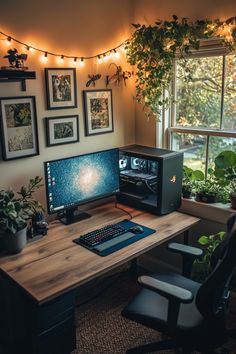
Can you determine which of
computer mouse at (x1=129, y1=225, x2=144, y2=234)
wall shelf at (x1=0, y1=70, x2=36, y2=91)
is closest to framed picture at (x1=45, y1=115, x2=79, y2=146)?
wall shelf at (x1=0, y1=70, x2=36, y2=91)

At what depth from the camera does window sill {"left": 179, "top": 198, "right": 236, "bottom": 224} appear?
2.56 metres

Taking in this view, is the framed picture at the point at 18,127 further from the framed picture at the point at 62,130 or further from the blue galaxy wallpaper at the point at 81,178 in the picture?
the blue galaxy wallpaper at the point at 81,178

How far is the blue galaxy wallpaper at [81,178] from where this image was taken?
7.66 ft

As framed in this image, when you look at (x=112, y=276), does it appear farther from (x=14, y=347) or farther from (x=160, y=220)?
(x=14, y=347)

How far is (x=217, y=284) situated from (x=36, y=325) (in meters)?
1.01

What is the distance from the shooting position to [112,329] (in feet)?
7.98

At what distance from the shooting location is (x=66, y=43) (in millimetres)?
2488

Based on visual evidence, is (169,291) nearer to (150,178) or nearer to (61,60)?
(150,178)

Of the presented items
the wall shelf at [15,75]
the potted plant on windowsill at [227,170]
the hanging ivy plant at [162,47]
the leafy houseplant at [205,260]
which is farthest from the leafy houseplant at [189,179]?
the wall shelf at [15,75]

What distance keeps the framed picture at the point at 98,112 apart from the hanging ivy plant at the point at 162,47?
0.89ft

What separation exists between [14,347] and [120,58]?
7.30 ft

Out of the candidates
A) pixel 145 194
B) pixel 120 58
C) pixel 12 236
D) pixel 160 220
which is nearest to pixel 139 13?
pixel 120 58

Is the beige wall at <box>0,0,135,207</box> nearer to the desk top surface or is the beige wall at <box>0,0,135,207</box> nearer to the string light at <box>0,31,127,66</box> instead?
the string light at <box>0,31,127,66</box>

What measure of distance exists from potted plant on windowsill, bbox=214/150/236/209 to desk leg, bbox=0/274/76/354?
4.21 feet
